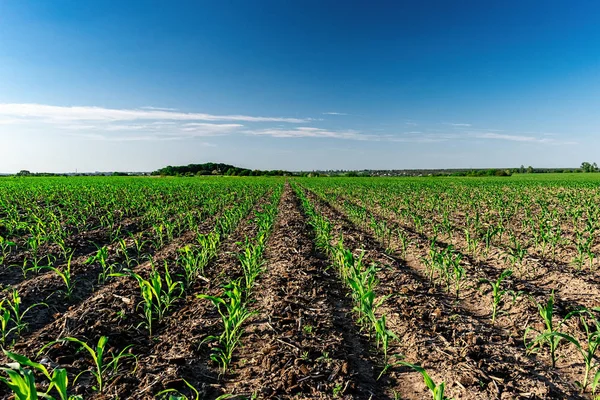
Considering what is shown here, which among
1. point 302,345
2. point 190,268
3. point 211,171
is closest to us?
point 302,345

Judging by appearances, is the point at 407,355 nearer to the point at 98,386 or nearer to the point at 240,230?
the point at 98,386

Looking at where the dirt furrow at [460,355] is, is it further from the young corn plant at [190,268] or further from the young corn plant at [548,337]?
the young corn plant at [190,268]

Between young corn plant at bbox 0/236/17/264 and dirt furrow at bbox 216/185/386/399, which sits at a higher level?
young corn plant at bbox 0/236/17/264

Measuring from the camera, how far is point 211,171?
113 meters

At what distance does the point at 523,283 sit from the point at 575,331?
1.97m

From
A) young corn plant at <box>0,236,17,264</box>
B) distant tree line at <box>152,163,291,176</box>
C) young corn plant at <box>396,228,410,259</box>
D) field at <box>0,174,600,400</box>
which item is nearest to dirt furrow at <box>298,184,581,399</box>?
field at <box>0,174,600,400</box>

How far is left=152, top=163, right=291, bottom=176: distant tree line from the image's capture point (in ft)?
326

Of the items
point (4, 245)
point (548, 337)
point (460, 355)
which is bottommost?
point (460, 355)

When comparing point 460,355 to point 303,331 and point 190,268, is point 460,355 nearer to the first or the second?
point 303,331

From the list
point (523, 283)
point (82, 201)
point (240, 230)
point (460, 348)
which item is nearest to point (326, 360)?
point (460, 348)

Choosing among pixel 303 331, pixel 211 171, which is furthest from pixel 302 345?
pixel 211 171

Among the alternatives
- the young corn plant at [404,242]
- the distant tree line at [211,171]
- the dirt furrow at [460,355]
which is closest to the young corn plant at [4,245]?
the dirt furrow at [460,355]

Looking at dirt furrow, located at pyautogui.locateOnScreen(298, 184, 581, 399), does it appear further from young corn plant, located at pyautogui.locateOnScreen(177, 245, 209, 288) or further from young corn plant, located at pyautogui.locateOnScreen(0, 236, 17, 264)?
young corn plant, located at pyautogui.locateOnScreen(0, 236, 17, 264)

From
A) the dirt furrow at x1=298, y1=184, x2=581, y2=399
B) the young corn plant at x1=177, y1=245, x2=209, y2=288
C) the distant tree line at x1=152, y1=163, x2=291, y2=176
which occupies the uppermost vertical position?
the distant tree line at x1=152, y1=163, x2=291, y2=176
